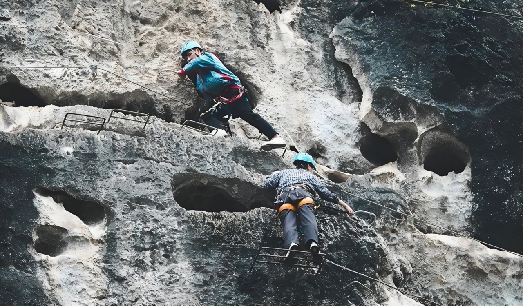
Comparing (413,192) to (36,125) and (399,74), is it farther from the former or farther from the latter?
(36,125)

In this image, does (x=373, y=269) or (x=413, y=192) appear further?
(x=413, y=192)

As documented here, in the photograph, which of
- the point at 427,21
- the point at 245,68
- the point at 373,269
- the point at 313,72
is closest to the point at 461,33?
the point at 427,21

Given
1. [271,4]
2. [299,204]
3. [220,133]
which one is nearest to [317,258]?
[299,204]

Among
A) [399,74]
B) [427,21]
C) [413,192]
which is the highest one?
[427,21]

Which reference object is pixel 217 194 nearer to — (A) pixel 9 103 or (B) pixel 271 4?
(A) pixel 9 103

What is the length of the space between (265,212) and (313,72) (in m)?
3.21

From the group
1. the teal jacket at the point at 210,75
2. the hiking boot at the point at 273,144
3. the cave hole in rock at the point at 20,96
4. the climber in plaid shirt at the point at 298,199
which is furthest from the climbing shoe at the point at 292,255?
the cave hole in rock at the point at 20,96

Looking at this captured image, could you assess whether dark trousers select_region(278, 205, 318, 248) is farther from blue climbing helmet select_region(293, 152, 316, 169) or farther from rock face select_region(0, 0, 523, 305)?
blue climbing helmet select_region(293, 152, 316, 169)

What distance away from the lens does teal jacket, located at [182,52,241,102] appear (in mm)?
11531

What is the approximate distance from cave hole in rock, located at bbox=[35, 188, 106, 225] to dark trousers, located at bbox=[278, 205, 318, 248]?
83.6 inches

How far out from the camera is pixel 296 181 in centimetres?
1015

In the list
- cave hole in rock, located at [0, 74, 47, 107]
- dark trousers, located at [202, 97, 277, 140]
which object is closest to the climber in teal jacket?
dark trousers, located at [202, 97, 277, 140]

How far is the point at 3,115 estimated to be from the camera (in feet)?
35.1

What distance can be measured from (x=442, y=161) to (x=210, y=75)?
351 centimetres
